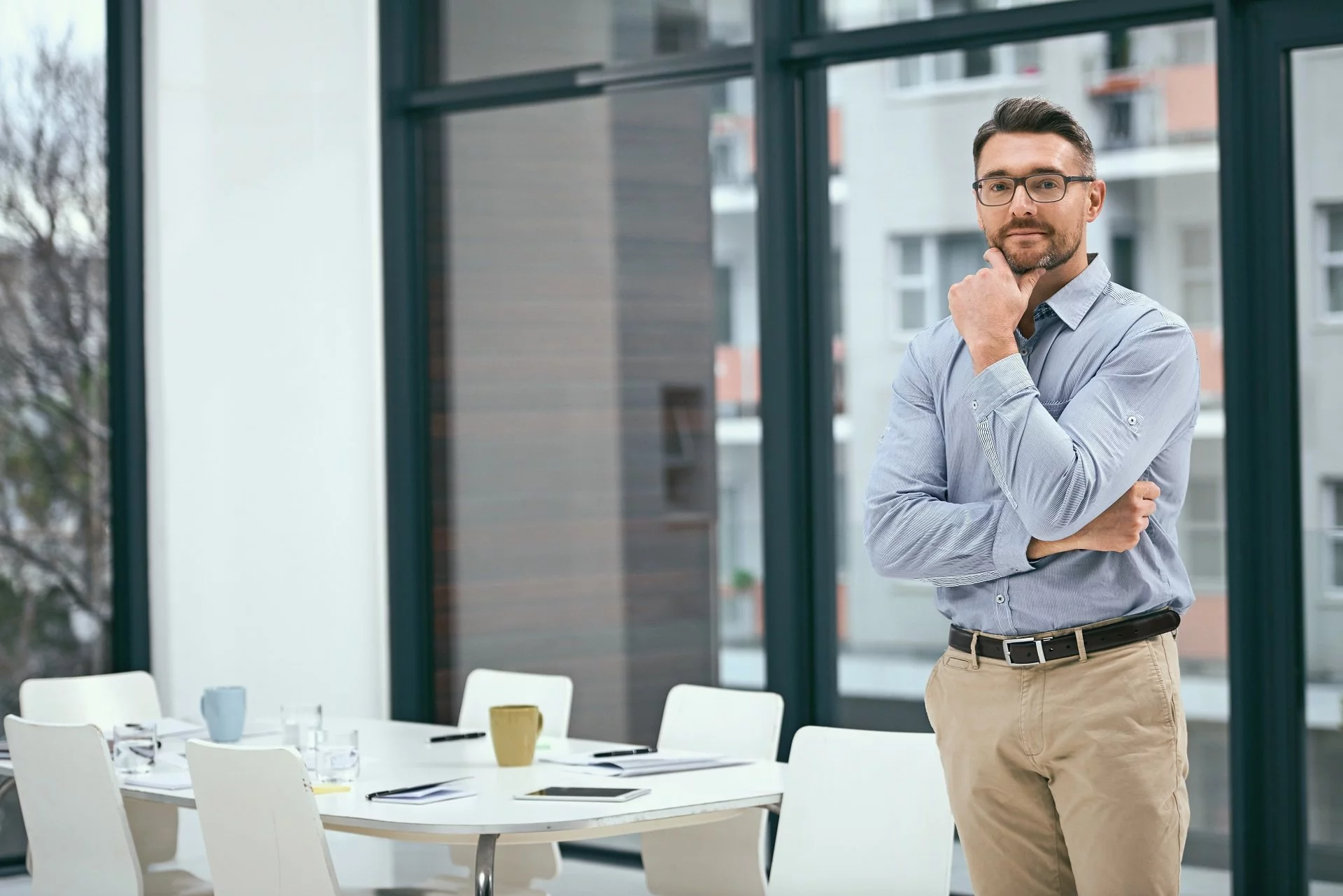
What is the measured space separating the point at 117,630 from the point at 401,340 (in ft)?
4.43

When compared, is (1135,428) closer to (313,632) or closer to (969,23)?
(969,23)

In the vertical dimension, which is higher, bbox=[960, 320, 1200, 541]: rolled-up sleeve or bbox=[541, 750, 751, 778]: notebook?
bbox=[960, 320, 1200, 541]: rolled-up sleeve

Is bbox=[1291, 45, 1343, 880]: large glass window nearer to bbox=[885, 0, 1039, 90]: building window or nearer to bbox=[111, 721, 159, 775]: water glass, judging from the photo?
bbox=[885, 0, 1039, 90]: building window

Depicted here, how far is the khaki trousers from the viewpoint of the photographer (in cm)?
206

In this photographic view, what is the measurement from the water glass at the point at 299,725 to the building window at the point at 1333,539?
248cm

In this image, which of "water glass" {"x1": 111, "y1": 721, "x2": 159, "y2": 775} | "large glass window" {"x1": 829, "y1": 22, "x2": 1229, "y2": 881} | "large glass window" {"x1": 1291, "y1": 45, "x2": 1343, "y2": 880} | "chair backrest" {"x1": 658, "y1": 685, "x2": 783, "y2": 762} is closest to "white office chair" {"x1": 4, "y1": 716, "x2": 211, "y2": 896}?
"water glass" {"x1": 111, "y1": 721, "x2": 159, "y2": 775}

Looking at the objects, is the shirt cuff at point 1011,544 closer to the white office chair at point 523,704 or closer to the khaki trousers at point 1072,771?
the khaki trousers at point 1072,771

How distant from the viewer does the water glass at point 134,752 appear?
11.6 feet

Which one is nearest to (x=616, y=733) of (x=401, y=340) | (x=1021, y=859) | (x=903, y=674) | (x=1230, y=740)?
(x=903, y=674)

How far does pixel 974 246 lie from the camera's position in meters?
4.57

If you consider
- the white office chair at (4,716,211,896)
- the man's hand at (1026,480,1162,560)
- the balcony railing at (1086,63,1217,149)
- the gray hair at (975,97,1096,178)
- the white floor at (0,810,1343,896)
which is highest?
the balcony railing at (1086,63,1217,149)

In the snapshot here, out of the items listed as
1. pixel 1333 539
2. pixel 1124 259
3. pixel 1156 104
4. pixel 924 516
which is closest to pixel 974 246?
pixel 1124 259

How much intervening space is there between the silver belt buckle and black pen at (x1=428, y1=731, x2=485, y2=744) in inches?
78.5

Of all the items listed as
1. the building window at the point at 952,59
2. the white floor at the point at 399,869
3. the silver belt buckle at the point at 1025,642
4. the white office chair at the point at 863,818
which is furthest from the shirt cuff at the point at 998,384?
the white floor at the point at 399,869
